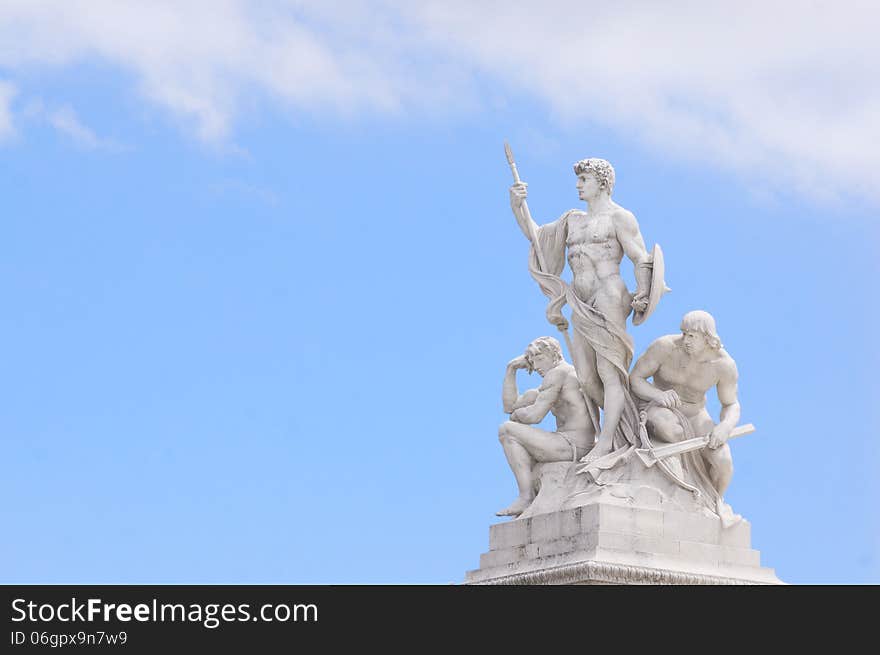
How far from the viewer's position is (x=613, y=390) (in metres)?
23.4

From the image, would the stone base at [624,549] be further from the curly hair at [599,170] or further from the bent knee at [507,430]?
the curly hair at [599,170]

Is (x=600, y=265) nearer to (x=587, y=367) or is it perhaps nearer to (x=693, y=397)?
(x=587, y=367)

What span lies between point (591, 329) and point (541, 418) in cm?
121

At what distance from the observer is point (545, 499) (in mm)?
23344

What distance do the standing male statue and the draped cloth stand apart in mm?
11

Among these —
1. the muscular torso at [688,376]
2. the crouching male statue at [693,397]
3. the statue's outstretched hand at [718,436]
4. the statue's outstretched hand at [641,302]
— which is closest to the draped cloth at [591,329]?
the crouching male statue at [693,397]

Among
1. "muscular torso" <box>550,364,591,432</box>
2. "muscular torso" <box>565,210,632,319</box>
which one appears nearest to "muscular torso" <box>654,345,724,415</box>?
"muscular torso" <box>565,210,632,319</box>

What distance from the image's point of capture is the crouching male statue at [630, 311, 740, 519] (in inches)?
910

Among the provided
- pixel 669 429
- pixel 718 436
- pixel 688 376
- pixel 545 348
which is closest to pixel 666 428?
pixel 669 429

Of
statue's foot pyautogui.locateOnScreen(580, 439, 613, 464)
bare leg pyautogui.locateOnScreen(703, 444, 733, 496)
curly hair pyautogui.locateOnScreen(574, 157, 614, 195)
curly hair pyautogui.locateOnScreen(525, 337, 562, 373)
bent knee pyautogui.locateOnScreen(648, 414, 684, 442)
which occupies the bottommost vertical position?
bare leg pyautogui.locateOnScreen(703, 444, 733, 496)

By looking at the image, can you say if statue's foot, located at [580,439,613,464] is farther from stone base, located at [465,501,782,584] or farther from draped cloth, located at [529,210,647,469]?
stone base, located at [465,501,782,584]

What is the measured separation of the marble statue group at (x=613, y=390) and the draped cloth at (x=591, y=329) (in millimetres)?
11

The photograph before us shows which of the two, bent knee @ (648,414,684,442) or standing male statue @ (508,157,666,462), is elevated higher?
standing male statue @ (508,157,666,462)
